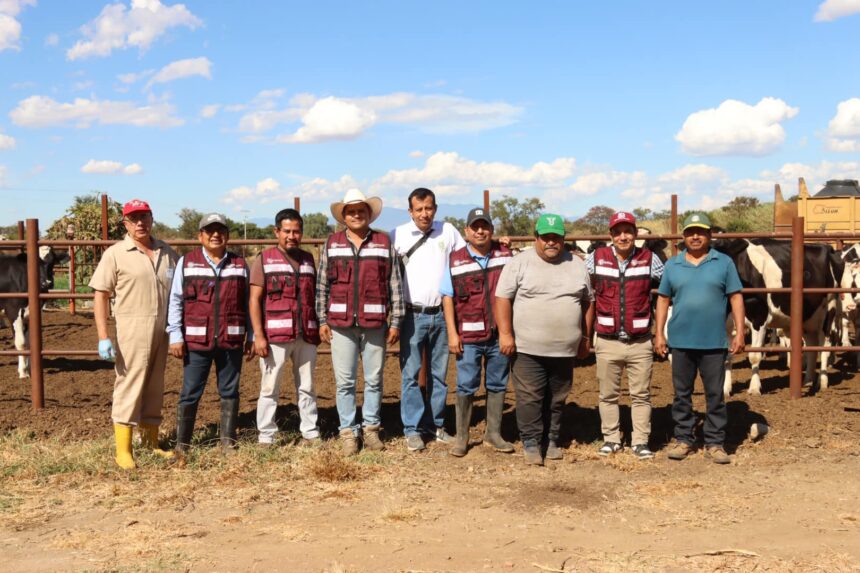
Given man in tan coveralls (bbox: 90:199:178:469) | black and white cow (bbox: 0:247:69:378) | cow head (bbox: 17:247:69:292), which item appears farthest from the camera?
cow head (bbox: 17:247:69:292)

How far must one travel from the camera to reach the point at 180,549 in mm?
4082

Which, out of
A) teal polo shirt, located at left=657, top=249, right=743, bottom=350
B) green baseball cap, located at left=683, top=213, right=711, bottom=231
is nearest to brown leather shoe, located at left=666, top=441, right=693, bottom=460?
teal polo shirt, located at left=657, top=249, right=743, bottom=350

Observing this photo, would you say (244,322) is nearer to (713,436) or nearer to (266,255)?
(266,255)

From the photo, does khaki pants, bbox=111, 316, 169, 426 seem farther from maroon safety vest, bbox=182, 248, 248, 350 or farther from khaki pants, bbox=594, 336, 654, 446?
khaki pants, bbox=594, 336, 654, 446

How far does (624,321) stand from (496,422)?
1.17 meters

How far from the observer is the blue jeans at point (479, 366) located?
5.79m

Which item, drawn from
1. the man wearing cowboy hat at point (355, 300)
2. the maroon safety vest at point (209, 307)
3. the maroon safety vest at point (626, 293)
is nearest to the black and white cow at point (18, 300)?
the maroon safety vest at point (209, 307)

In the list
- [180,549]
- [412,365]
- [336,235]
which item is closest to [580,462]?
[412,365]

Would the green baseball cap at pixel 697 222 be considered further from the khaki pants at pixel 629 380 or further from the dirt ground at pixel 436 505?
the dirt ground at pixel 436 505

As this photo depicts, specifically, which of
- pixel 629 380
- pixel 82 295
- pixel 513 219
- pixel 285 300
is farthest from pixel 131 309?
pixel 513 219

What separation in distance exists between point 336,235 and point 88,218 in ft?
59.9

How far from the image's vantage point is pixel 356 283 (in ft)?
18.5

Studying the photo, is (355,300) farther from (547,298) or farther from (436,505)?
(436,505)

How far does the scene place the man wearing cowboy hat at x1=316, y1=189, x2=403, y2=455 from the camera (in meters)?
5.66
